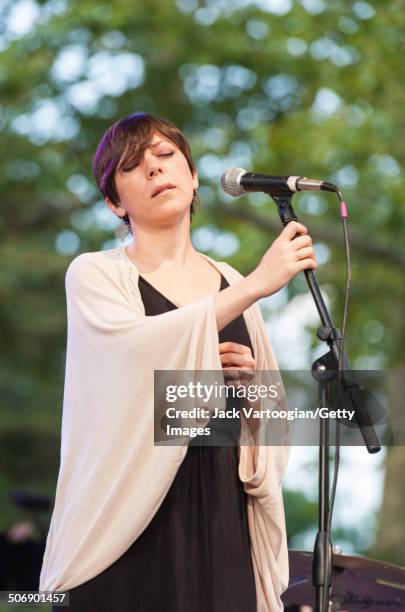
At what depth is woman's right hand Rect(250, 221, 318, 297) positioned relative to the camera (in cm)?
242

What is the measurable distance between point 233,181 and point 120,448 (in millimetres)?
719

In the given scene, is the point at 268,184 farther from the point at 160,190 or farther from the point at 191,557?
the point at 191,557

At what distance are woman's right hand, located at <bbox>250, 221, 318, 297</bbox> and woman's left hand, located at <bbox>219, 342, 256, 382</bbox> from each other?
0.64ft

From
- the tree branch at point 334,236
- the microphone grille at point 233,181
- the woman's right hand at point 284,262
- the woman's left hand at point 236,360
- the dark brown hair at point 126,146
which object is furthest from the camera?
the tree branch at point 334,236

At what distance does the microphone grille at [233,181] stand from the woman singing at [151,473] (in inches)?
10.1

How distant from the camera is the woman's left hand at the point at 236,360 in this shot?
2562 millimetres

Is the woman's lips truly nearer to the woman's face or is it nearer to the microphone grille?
the woman's face

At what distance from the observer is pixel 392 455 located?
1218 centimetres

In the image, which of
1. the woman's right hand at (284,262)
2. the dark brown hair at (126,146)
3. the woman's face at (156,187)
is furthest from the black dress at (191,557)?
the dark brown hair at (126,146)

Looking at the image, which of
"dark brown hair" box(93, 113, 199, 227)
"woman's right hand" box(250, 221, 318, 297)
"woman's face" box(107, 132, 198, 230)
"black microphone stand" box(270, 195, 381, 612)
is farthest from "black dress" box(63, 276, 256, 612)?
"dark brown hair" box(93, 113, 199, 227)

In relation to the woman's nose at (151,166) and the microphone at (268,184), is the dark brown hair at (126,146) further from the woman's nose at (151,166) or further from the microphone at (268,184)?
the microphone at (268,184)

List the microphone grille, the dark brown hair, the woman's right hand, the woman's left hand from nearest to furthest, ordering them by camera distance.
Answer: the woman's right hand < the woman's left hand < the microphone grille < the dark brown hair

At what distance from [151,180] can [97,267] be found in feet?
0.88

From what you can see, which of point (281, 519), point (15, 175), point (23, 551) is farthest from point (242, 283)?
point (15, 175)
